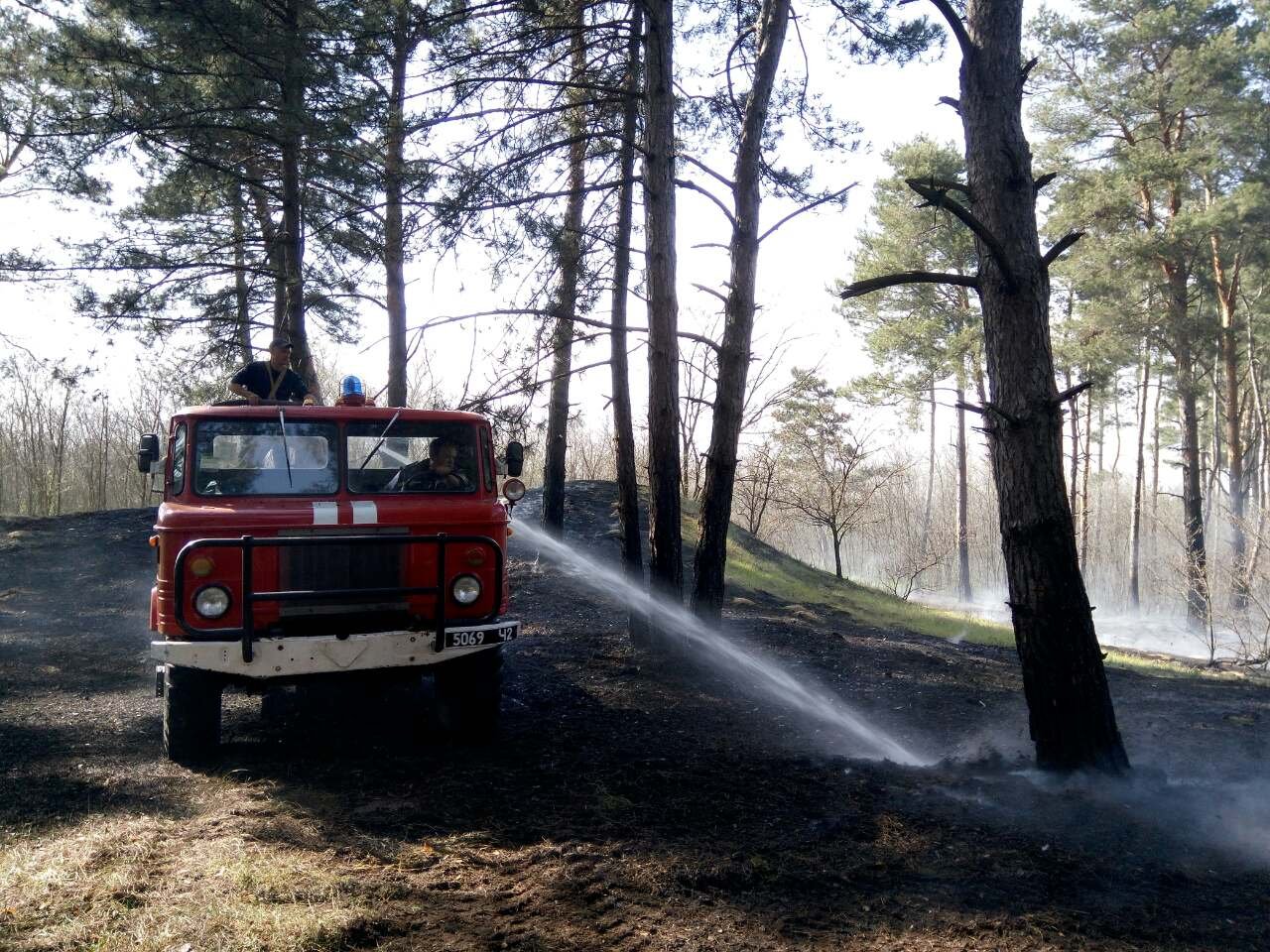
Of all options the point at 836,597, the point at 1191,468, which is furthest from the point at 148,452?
the point at 1191,468

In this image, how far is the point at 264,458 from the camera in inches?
265

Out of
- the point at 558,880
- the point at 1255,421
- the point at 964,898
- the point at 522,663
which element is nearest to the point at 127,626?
the point at 522,663

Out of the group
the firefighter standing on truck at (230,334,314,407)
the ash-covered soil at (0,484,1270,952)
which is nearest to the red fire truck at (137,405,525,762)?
the ash-covered soil at (0,484,1270,952)

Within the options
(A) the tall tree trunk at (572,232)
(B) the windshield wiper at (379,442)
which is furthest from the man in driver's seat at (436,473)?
(A) the tall tree trunk at (572,232)

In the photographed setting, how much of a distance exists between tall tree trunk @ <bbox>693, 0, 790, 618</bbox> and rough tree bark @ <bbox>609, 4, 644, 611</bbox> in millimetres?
974

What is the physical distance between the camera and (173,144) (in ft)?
42.4

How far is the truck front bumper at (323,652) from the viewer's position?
571 centimetres

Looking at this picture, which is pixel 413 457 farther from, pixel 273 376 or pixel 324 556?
pixel 273 376

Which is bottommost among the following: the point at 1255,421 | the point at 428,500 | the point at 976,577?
the point at 976,577

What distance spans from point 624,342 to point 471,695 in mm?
6373

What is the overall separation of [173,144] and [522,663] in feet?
29.1

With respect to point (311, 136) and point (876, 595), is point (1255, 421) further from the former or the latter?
point (311, 136)

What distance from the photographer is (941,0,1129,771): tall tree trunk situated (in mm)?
5879

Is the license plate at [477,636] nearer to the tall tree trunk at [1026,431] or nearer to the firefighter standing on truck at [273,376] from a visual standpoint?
the firefighter standing on truck at [273,376]
